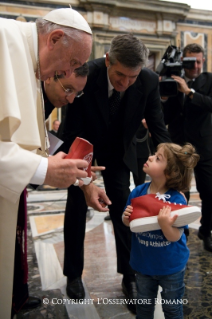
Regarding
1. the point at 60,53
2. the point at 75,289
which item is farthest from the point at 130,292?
the point at 60,53

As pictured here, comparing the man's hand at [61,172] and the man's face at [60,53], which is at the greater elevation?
the man's face at [60,53]

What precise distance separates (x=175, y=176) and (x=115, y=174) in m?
0.70

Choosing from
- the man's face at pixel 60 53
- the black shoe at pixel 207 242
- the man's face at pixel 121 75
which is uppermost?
the man's face at pixel 60 53

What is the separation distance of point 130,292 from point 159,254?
2.22 feet

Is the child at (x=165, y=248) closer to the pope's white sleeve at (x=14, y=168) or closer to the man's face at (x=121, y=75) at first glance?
the man's face at (x=121, y=75)

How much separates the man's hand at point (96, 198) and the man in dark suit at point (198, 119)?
145cm

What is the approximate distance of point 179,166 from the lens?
5.49 ft

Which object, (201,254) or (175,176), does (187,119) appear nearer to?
(201,254)

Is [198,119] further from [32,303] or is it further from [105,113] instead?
[32,303]

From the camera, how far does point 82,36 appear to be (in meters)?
1.44

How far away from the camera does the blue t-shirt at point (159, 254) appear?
1570 millimetres

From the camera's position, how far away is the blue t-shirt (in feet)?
5.15

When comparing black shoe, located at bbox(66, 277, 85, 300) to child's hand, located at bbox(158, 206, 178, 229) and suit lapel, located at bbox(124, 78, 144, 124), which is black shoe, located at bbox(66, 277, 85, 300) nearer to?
child's hand, located at bbox(158, 206, 178, 229)

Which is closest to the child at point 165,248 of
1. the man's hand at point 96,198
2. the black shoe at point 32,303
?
the man's hand at point 96,198
